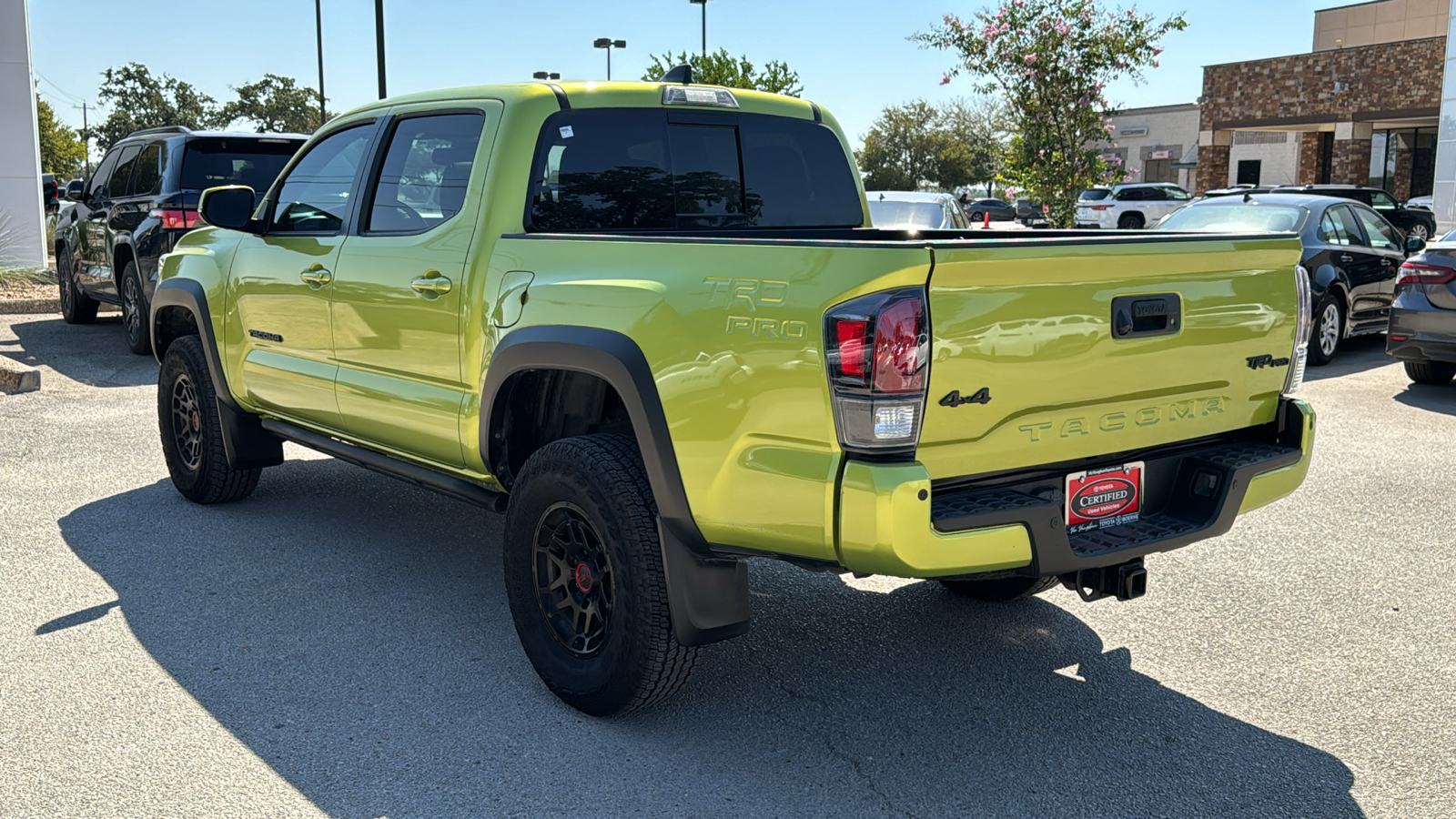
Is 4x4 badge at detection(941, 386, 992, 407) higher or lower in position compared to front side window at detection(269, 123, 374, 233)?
lower

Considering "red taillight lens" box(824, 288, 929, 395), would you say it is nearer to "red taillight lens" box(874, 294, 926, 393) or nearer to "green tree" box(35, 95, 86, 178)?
"red taillight lens" box(874, 294, 926, 393)

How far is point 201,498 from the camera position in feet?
21.4

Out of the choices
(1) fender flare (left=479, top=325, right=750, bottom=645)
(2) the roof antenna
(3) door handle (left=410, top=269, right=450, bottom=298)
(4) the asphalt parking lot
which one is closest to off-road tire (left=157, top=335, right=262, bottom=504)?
(4) the asphalt parking lot

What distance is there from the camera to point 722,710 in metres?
4.07

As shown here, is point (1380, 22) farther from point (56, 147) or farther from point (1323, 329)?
point (56, 147)

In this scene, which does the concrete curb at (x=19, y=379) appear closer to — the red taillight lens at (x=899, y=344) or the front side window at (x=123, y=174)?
the front side window at (x=123, y=174)

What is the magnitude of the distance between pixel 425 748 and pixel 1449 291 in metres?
8.91

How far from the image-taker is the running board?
15.0ft

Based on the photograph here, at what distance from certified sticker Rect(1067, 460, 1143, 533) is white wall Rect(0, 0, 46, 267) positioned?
58.6 feet

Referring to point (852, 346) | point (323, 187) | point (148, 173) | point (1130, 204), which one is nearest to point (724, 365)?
point (852, 346)

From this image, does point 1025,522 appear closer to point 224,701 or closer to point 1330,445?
point 224,701

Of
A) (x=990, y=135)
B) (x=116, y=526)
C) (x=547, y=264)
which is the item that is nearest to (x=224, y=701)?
(x=547, y=264)

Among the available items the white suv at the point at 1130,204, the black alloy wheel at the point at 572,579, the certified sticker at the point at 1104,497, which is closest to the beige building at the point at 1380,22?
the white suv at the point at 1130,204

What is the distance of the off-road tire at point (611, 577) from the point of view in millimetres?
3670
